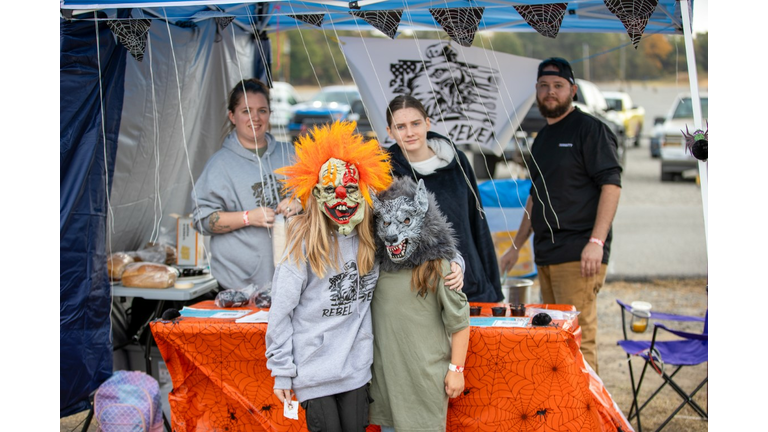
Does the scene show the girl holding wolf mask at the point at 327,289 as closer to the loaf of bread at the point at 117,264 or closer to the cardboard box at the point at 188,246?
the loaf of bread at the point at 117,264

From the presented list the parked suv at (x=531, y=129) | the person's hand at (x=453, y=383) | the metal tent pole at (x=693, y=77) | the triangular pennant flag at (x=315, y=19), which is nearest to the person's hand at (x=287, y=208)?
the triangular pennant flag at (x=315, y=19)

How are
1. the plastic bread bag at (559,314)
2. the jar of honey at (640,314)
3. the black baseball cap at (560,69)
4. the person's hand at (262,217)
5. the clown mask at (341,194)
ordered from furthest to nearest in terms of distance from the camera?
the jar of honey at (640,314)
the black baseball cap at (560,69)
the person's hand at (262,217)
the plastic bread bag at (559,314)
the clown mask at (341,194)

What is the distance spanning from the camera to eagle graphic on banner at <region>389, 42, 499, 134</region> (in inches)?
174

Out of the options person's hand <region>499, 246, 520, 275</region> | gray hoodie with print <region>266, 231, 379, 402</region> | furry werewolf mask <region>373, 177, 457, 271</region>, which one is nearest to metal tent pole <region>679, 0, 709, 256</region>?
furry werewolf mask <region>373, 177, 457, 271</region>

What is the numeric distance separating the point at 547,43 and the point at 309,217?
135 feet

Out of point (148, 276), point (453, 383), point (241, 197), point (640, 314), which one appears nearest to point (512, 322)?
point (453, 383)

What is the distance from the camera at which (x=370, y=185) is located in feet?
8.20

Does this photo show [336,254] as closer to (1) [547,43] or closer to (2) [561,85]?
(2) [561,85]

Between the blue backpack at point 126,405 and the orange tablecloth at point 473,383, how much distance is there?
42 cm

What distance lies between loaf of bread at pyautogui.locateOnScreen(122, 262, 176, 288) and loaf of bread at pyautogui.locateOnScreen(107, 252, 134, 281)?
0.27ft

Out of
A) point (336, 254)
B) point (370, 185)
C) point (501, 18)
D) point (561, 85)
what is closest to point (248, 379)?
point (336, 254)

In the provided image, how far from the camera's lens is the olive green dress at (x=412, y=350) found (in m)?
2.49

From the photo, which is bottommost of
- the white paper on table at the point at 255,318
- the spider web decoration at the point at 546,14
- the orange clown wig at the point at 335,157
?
the white paper on table at the point at 255,318

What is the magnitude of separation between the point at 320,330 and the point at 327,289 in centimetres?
16
